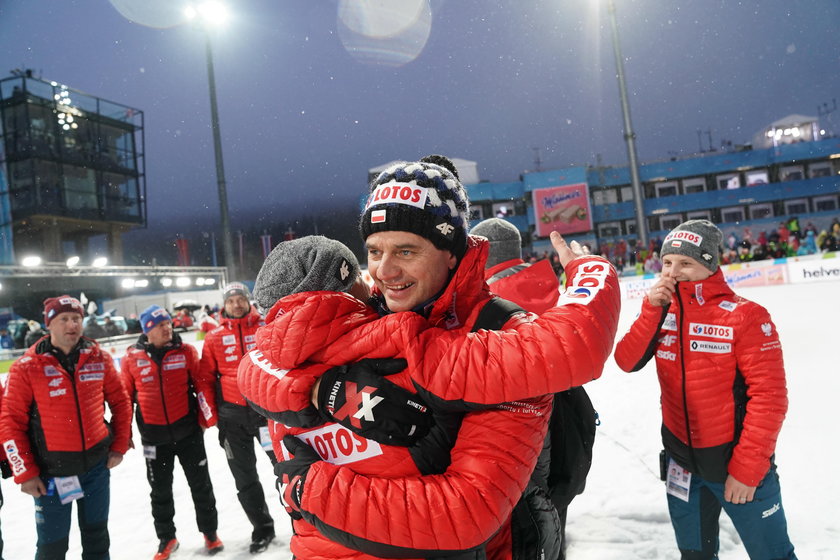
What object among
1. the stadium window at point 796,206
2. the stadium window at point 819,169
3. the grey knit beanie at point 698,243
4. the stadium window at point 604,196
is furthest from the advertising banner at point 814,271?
the stadium window at point 819,169

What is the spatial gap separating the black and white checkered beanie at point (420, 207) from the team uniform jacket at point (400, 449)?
25 cm

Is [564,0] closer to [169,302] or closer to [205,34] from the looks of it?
[205,34]

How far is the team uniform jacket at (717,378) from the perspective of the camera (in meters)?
2.33

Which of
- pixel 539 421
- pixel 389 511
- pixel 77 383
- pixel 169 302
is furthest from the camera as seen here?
pixel 169 302

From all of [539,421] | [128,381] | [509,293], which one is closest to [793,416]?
[509,293]

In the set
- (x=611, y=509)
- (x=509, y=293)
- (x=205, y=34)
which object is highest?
(x=205, y=34)

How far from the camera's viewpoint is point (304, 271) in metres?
1.41

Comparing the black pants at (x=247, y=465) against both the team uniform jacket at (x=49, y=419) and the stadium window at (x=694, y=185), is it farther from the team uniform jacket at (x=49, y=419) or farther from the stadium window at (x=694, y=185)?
the stadium window at (x=694, y=185)

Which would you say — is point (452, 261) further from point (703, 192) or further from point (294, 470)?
point (703, 192)

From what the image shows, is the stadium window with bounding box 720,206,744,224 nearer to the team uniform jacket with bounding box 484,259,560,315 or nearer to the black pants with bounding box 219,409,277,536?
the black pants with bounding box 219,409,277,536

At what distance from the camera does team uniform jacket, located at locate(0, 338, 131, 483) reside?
3.48 metres

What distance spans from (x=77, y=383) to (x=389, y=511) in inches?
142

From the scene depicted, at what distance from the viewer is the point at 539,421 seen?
3.96 feet

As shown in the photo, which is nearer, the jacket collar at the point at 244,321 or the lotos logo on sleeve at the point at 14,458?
the lotos logo on sleeve at the point at 14,458
